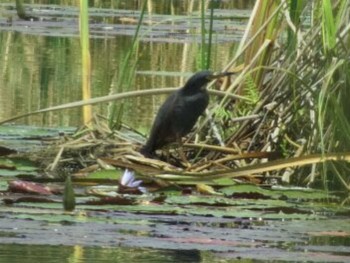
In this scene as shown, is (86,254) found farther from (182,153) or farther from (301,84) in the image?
(301,84)

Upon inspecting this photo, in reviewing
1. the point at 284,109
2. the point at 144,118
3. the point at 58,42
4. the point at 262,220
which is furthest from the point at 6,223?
the point at 58,42

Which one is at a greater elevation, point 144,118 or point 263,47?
point 263,47

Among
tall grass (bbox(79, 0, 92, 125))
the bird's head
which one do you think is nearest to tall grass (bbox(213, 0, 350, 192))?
the bird's head

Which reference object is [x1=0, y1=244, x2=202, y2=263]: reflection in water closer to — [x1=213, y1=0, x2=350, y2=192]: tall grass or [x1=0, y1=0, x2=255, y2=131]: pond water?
[x1=213, y1=0, x2=350, y2=192]: tall grass

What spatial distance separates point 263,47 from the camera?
6.87 metres

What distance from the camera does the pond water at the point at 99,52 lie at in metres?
8.93

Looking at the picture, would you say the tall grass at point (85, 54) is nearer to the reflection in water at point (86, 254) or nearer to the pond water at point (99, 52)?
the pond water at point (99, 52)

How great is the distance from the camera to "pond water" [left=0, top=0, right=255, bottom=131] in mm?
8930

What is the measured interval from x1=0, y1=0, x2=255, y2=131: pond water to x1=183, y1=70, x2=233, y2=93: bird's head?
1.54ft

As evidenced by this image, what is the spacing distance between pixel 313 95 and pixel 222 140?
712mm

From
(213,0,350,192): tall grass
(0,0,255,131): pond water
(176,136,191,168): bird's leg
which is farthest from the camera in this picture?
(0,0,255,131): pond water

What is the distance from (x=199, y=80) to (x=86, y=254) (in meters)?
2.10

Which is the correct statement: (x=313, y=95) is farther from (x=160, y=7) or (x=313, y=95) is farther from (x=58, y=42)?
(x=160, y=7)

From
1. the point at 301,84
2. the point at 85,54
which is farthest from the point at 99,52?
the point at 301,84
